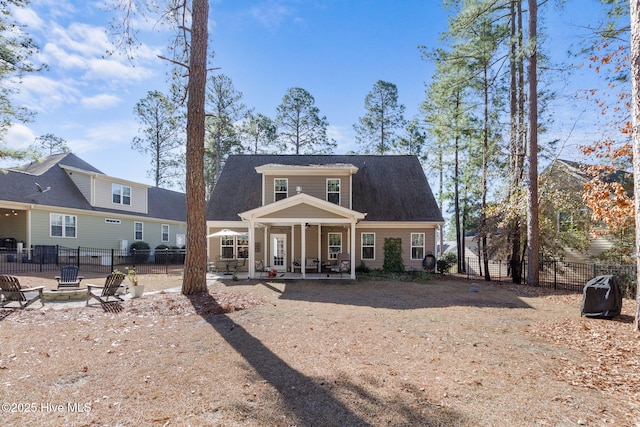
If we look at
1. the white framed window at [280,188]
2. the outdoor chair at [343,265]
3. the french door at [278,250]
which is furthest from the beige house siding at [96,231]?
the outdoor chair at [343,265]

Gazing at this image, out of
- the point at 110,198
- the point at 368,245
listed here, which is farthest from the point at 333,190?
the point at 110,198

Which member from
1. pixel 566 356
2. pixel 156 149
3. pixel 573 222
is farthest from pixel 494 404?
pixel 156 149

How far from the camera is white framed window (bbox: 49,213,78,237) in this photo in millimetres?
18820

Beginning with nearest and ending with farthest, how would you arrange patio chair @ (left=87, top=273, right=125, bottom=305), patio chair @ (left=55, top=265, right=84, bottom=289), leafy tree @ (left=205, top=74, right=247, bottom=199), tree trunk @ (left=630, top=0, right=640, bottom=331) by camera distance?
tree trunk @ (left=630, top=0, right=640, bottom=331) → patio chair @ (left=87, top=273, right=125, bottom=305) → patio chair @ (left=55, top=265, right=84, bottom=289) → leafy tree @ (left=205, top=74, right=247, bottom=199)

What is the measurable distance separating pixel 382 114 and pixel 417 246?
16338 mm

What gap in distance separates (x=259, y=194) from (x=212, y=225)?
3.33 metres

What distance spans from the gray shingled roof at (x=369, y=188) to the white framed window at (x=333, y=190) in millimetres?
1560

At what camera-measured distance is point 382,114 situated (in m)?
29.7

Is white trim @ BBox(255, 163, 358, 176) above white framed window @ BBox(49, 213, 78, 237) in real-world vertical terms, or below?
above

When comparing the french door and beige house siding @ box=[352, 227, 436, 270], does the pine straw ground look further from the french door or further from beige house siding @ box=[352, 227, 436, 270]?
beige house siding @ box=[352, 227, 436, 270]

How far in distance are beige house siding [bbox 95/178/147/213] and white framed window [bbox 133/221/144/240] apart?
1.02 metres

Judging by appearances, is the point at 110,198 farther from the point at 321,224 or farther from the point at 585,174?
the point at 585,174

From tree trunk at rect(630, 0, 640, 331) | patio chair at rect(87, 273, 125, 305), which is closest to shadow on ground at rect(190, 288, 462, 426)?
patio chair at rect(87, 273, 125, 305)

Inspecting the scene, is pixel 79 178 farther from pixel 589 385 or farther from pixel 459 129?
pixel 589 385
